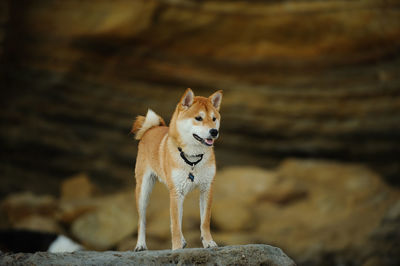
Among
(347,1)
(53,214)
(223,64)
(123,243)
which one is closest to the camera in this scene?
(123,243)

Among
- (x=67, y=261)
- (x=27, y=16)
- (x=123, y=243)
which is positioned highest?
(x=27, y=16)

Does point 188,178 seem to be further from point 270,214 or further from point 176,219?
point 270,214

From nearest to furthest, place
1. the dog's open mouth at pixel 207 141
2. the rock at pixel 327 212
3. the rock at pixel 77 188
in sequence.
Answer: the dog's open mouth at pixel 207 141, the rock at pixel 327 212, the rock at pixel 77 188

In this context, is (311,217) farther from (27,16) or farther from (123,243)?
(27,16)

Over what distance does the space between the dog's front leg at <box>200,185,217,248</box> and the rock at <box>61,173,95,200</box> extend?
8029mm

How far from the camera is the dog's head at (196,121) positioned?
4219 millimetres

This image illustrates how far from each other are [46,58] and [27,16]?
1036 mm

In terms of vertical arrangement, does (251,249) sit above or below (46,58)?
below

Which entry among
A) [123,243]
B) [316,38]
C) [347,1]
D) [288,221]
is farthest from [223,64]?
[123,243]

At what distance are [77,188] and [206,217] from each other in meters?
8.45

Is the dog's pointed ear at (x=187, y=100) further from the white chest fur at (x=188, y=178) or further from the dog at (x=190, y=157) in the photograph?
the white chest fur at (x=188, y=178)

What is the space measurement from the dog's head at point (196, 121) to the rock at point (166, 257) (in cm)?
95

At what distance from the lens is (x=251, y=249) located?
4.50 meters

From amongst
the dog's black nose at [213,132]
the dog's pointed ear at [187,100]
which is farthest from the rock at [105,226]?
the dog's black nose at [213,132]
